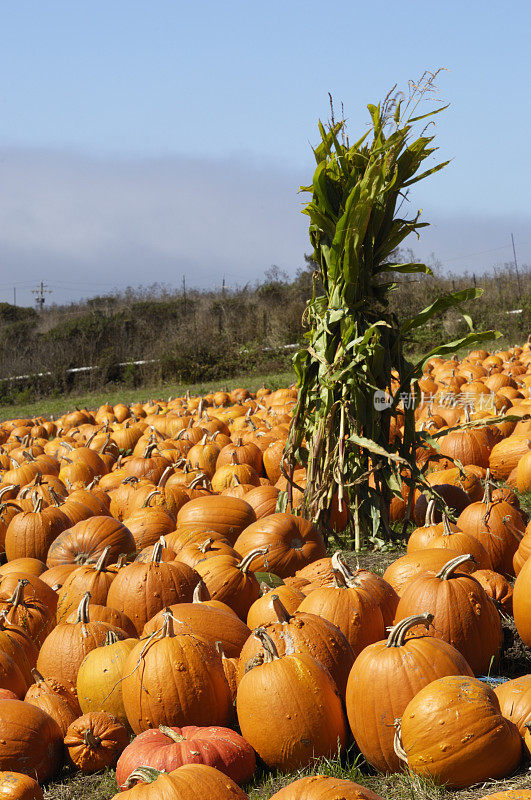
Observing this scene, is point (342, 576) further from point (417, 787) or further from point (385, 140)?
point (385, 140)

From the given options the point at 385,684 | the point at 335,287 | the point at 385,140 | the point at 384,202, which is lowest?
the point at 385,684

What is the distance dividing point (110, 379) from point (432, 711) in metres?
22.6

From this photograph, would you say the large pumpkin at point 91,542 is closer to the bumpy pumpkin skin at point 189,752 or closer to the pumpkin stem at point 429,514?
the pumpkin stem at point 429,514

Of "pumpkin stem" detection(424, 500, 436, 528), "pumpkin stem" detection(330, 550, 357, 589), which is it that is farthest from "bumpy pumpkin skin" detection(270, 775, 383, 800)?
"pumpkin stem" detection(424, 500, 436, 528)

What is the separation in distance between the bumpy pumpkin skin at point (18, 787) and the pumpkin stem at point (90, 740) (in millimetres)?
312

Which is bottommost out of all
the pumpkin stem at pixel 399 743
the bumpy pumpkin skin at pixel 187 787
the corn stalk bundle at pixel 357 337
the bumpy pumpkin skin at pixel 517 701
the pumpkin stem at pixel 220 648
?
the pumpkin stem at pixel 399 743

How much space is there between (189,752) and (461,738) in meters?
0.86

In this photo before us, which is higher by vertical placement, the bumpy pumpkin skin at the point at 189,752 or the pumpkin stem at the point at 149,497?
the pumpkin stem at the point at 149,497

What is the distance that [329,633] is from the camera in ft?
9.94

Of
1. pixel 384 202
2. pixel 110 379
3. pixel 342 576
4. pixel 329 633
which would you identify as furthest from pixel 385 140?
pixel 110 379

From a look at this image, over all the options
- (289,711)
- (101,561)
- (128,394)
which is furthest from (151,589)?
(128,394)

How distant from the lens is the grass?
1906 cm

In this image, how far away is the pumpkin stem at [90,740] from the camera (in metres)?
2.91

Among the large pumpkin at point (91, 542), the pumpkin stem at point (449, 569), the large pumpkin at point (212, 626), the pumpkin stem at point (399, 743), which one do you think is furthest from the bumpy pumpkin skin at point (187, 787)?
the large pumpkin at point (91, 542)
